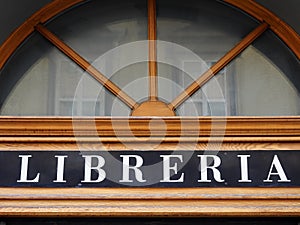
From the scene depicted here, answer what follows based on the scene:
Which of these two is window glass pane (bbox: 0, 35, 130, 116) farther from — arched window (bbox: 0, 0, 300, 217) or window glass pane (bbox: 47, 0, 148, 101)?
window glass pane (bbox: 47, 0, 148, 101)

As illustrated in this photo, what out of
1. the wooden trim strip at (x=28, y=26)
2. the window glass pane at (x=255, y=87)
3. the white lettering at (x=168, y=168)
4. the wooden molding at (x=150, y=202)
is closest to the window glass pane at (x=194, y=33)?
the window glass pane at (x=255, y=87)

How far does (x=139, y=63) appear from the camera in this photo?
4887mm

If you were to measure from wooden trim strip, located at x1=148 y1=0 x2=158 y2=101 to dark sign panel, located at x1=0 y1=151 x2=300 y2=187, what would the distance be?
52 cm

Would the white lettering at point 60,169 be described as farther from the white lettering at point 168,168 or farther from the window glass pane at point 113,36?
the window glass pane at point 113,36

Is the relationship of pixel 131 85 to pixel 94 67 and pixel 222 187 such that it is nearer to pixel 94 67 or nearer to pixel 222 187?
pixel 94 67

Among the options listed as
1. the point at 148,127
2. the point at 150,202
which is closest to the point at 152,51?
the point at 148,127

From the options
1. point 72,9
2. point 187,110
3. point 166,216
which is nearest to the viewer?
point 166,216

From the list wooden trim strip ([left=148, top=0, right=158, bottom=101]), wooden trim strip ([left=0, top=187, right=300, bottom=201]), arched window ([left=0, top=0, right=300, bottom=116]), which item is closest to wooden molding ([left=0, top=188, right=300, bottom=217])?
wooden trim strip ([left=0, top=187, right=300, bottom=201])

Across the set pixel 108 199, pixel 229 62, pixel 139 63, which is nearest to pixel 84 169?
pixel 108 199

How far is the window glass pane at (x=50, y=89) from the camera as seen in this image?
4789 mm

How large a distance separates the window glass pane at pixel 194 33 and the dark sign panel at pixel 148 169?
595 millimetres
